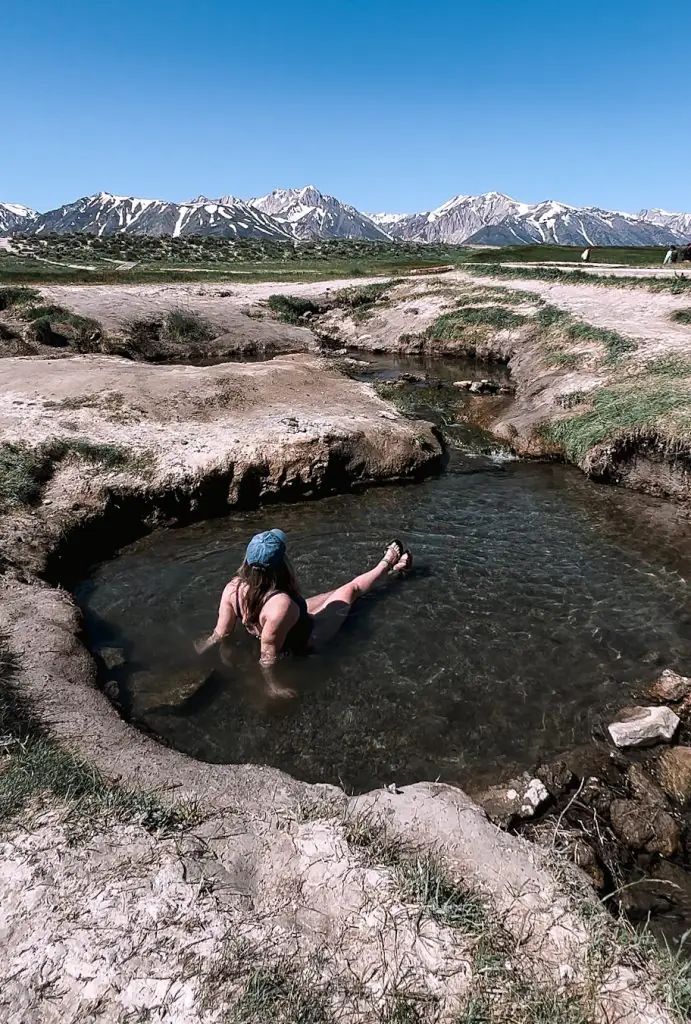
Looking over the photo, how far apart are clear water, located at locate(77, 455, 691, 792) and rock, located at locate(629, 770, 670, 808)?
0.71 meters

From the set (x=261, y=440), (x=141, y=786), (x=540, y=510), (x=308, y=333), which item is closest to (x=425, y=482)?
(x=540, y=510)

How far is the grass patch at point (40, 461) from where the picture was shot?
11.3 m

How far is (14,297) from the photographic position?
1186 inches

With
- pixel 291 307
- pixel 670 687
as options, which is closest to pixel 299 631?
pixel 670 687

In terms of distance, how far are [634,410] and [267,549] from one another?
1186cm

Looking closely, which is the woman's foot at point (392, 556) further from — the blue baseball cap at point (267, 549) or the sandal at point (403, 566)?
the blue baseball cap at point (267, 549)

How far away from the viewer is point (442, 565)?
432 inches

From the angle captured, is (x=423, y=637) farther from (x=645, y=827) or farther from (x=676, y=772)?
(x=645, y=827)

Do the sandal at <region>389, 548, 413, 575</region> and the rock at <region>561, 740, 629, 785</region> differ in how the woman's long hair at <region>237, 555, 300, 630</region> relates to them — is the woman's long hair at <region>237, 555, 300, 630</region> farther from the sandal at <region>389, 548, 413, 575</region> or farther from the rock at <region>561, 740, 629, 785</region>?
the rock at <region>561, 740, 629, 785</region>

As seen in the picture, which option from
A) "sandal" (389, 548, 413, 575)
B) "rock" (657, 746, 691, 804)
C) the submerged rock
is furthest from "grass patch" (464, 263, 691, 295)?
the submerged rock

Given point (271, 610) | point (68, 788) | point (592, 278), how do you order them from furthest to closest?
point (592, 278) → point (271, 610) → point (68, 788)

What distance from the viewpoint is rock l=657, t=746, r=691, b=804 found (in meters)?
6.45

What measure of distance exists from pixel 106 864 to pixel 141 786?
96 centimetres

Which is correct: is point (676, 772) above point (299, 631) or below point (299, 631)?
below
